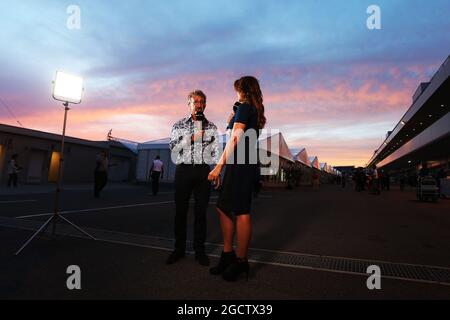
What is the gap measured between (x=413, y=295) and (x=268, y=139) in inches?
729

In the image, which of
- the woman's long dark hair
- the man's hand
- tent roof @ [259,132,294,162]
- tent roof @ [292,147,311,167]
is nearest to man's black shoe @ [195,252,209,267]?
the man's hand

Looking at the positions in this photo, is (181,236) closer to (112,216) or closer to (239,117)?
(239,117)

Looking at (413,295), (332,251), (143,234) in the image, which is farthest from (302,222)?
(413,295)

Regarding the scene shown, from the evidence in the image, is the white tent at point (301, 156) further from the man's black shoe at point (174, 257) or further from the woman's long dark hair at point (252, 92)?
the man's black shoe at point (174, 257)

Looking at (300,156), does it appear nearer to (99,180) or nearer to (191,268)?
(99,180)

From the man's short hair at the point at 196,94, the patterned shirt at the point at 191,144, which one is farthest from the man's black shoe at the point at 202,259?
the man's short hair at the point at 196,94

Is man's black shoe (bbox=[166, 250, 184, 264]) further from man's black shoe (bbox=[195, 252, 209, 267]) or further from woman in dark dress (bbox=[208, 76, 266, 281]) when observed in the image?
woman in dark dress (bbox=[208, 76, 266, 281])

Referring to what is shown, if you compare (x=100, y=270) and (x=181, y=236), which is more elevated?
(x=181, y=236)

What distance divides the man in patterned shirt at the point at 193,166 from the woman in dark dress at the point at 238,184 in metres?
0.43

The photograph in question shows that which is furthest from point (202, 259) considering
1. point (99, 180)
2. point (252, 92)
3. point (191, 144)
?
point (99, 180)

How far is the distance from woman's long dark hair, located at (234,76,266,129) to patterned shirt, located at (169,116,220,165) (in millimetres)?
567

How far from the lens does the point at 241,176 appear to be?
2539 mm

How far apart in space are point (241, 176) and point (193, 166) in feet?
2.07

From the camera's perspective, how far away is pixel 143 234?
4.14 meters
